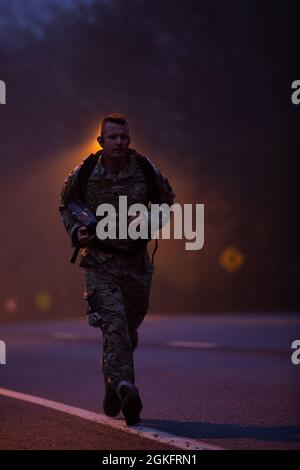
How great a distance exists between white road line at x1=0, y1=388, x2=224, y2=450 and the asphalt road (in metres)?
0.04

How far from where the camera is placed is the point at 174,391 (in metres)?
8.13

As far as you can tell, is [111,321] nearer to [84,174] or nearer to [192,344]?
[84,174]

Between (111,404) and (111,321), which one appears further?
(111,404)

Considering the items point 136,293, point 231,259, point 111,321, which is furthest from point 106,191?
point 231,259

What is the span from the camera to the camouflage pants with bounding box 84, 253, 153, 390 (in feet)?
20.0

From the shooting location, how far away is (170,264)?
4119 cm

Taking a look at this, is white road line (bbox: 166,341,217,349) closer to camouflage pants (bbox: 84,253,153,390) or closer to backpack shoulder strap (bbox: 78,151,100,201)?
camouflage pants (bbox: 84,253,153,390)

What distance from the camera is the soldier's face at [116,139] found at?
242 inches

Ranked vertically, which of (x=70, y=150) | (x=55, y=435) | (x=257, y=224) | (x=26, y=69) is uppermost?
(x=26, y=69)

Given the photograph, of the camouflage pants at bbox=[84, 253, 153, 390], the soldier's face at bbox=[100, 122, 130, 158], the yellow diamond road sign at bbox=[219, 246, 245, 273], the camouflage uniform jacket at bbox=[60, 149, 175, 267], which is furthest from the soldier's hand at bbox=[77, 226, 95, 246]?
the yellow diamond road sign at bbox=[219, 246, 245, 273]

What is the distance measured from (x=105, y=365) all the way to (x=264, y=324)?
530 inches

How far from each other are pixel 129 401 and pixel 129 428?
189 mm

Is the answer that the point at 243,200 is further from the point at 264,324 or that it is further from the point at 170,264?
the point at 264,324
